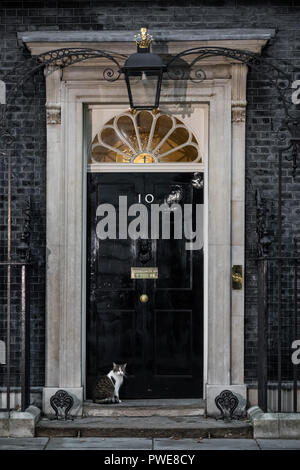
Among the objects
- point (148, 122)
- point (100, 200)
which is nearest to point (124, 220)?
point (100, 200)

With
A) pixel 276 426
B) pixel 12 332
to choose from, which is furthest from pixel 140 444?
pixel 12 332

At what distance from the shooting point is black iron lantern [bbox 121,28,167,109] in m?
8.14

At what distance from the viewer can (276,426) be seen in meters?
8.30

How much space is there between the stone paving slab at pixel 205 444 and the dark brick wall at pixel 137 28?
1.20 metres

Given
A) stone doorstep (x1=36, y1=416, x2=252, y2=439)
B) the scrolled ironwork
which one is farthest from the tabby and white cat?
the scrolled ironwork

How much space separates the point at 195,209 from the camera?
940 centimetres

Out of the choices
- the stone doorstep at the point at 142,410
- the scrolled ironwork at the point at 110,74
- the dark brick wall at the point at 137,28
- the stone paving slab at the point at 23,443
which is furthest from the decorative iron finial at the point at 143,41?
the stone paving slab at the point at 23,443

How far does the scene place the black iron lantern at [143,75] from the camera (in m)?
8.14

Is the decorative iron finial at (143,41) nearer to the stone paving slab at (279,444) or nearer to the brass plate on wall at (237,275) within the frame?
the brass plate on wall at (237,275)

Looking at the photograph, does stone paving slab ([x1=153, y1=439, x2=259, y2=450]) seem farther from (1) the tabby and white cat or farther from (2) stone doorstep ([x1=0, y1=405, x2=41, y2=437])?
(2) stone doorstep ([x1=0, y1=405, x2=41, y2=437])

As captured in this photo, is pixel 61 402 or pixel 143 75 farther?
pixel 61 402

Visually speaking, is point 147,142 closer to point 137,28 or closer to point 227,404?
point 137,28

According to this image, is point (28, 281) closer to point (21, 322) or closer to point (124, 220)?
point (21, 322)

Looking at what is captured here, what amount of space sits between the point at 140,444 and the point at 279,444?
1.31 metres
